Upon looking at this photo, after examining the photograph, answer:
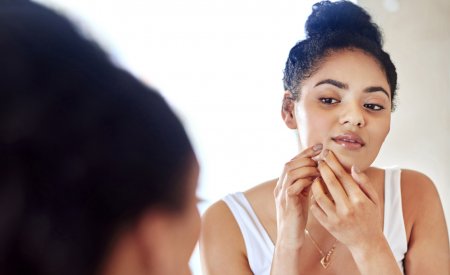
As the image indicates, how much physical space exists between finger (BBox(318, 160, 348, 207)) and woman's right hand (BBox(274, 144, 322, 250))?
0.03m

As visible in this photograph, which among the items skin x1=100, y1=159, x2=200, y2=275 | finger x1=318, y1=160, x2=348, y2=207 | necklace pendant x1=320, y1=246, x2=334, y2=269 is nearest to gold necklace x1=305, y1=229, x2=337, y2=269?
necklace pendant x1=320, y1=246, x2=334, y2=269

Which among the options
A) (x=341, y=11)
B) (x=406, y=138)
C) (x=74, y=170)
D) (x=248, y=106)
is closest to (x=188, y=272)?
(x=74, y=170)

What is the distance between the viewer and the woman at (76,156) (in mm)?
231

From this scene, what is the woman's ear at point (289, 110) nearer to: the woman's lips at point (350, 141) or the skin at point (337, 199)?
the skin at point (337, 199)

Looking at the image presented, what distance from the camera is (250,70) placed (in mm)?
1319

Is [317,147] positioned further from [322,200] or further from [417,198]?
[417,198]

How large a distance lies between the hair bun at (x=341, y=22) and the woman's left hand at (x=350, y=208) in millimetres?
309

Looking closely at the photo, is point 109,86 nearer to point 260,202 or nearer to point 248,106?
point 260,202

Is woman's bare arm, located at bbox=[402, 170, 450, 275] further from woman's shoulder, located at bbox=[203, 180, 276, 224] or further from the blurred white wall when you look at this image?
the blurred white wall

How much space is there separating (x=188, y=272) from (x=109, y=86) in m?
0.13

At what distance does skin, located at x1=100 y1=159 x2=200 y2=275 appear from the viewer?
251mm

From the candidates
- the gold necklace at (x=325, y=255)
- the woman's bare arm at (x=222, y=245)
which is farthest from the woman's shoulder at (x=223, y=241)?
the gold necklace at (x=325, y=255)

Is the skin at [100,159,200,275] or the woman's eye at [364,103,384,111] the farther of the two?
the woman's eye at [364,103,384,111]

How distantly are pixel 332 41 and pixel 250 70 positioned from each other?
1.51 ft
